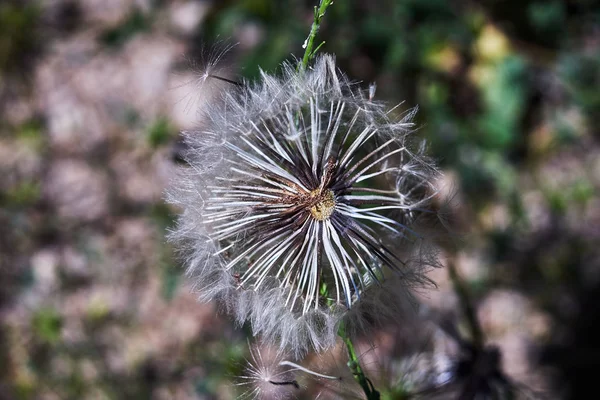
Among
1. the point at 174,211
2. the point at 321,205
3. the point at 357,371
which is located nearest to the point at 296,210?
the point at 321,205

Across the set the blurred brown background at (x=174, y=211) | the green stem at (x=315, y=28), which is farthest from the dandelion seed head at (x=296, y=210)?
the blurred brown background at (x=174, y=211)

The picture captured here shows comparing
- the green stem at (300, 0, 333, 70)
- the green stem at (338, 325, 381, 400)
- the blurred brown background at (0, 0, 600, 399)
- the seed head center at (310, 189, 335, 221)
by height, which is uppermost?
the blurred brown background at (0, 0, 600, 399)

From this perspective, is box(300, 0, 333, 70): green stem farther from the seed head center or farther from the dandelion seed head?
the seed head center

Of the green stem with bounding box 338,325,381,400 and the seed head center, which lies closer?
the green stem with bounding box 338,325,381,400

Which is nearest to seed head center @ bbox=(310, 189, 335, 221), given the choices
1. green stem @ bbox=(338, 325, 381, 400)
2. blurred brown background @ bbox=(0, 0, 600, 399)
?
green stem @ bbox=(338, 325, 381, 400)

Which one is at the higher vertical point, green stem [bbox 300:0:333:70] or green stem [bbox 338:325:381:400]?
green stem [bbox 300:0:333:70]

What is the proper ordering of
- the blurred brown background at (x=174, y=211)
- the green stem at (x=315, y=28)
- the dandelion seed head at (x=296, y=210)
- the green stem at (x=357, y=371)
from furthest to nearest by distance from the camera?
the blurred brown background at (x=174, y=211) → the dandelion seed head at (x=296, y=210) → the green stem at (x=357, y=371) → the green stem at (x=315, y=28)

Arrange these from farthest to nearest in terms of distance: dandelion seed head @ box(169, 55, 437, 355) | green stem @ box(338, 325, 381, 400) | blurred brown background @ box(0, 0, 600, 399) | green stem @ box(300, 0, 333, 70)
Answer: blurred brown background @ box(0, 0, 600, 399)
dandelion seed head @ box(169, 55, 437, 355)
green stem @ box(338, 325, 381, 400)
green stem @ box(300, 0, 333, 70)

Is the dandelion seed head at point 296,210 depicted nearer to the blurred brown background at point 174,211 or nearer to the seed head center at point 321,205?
the seed head center at point 321,205

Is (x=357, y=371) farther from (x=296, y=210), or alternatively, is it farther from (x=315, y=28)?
(x=315, y=28)
